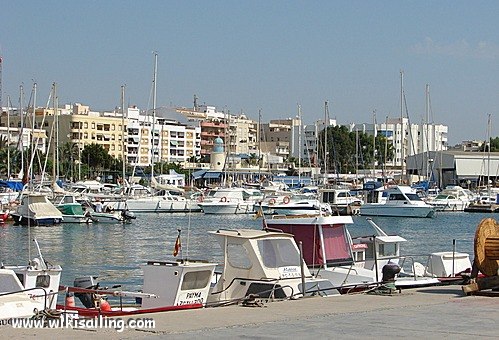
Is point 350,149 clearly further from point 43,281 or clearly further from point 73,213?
point 43,281

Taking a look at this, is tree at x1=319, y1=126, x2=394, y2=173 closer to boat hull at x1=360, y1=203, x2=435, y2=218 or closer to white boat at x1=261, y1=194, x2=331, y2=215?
white boat at x1=261, y1=194, x2=331, y2=215

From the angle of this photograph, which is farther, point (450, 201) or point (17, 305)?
point (450, 201)

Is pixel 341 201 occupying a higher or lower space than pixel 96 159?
lower

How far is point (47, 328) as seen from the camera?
15.3 meters

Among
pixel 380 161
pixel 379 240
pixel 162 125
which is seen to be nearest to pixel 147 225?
pixel 379 240

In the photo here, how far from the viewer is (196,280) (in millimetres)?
21328

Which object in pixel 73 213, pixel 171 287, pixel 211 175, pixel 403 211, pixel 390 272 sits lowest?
pixel 403 211

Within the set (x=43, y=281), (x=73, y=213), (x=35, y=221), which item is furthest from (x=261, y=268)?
(x=73, y=213)

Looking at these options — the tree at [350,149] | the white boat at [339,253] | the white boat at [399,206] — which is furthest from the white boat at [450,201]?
the white boat at [339,253]

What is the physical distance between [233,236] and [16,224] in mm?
54260

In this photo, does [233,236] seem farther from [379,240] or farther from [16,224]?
[16,224]

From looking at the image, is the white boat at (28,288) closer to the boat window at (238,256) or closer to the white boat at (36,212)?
the boat window at (238,256)

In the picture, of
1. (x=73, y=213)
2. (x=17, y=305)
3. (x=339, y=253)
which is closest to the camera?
(x=17, y=305)

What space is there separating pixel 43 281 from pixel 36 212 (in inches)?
1997
